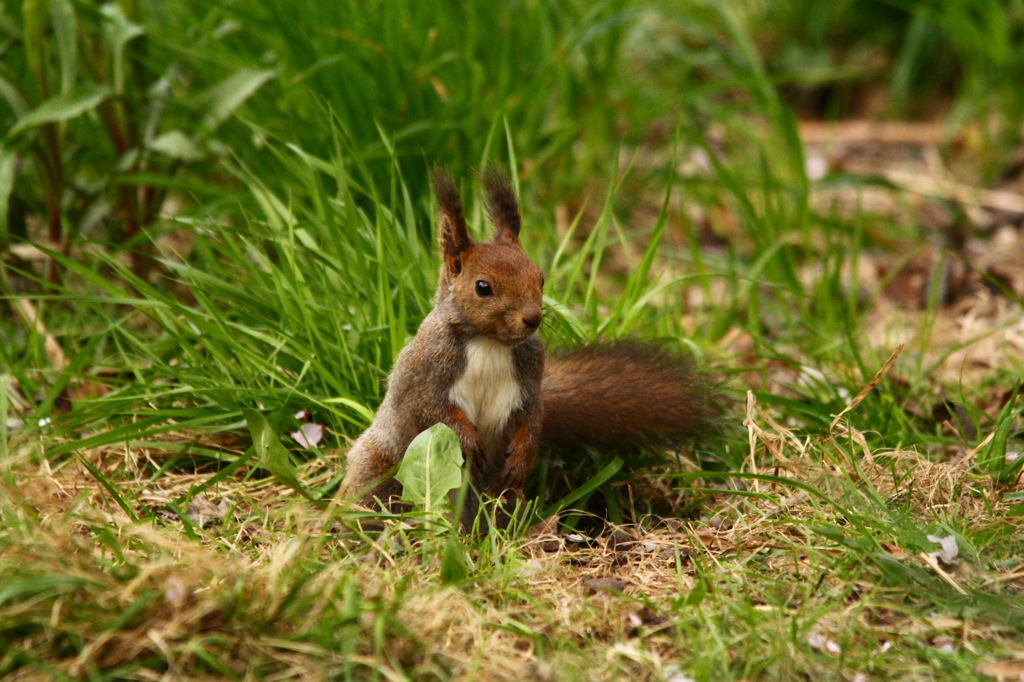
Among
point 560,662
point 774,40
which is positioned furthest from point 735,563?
point 774,40

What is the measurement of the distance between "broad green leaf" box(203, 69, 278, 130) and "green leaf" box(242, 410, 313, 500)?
4.91 ft

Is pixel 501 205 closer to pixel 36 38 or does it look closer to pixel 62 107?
pixel 62 107

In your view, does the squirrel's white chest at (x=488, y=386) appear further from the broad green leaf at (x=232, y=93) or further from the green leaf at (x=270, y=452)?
the broad green leaf at (x=232, y=93)

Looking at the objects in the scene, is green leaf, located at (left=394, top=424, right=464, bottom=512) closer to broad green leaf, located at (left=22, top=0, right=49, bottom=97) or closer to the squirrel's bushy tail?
the squirrel's bushy tail

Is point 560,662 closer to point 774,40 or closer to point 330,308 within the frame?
point 330,308

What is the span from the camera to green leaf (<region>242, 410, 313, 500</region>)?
2.53 meters

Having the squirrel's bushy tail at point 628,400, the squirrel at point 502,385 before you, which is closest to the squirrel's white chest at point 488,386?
the squirrel at point 502,385

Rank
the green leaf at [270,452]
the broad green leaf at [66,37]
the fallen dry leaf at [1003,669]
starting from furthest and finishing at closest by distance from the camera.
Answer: the broad green leaf at [66,37], the green leaf at [270,452], the fallen dry leaf at [1003,669]

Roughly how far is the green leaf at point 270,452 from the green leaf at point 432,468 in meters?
0.24

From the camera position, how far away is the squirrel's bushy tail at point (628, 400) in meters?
2.82

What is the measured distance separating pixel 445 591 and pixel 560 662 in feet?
0.90

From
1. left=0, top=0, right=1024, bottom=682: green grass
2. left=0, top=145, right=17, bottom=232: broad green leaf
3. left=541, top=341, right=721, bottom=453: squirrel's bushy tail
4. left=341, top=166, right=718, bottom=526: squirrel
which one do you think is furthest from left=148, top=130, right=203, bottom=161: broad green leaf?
left=541, top=341, right=721, bottom=453: squirrel's bushy tail

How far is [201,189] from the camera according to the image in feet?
12.7

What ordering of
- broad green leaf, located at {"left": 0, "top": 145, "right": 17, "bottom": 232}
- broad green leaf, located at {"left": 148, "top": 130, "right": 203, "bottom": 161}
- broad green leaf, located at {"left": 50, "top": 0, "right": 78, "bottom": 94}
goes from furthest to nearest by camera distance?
broad green leaf, located at {"left": 148, "top": 130, "right": 203, "bottom": 161} → broad green leaf, located at {"left": 50, "top": 0, "right": 78, "bottom": 94} → broad green leaf, located at {"left": 0, "top": 145, "right": 17, "bottom": 232}
